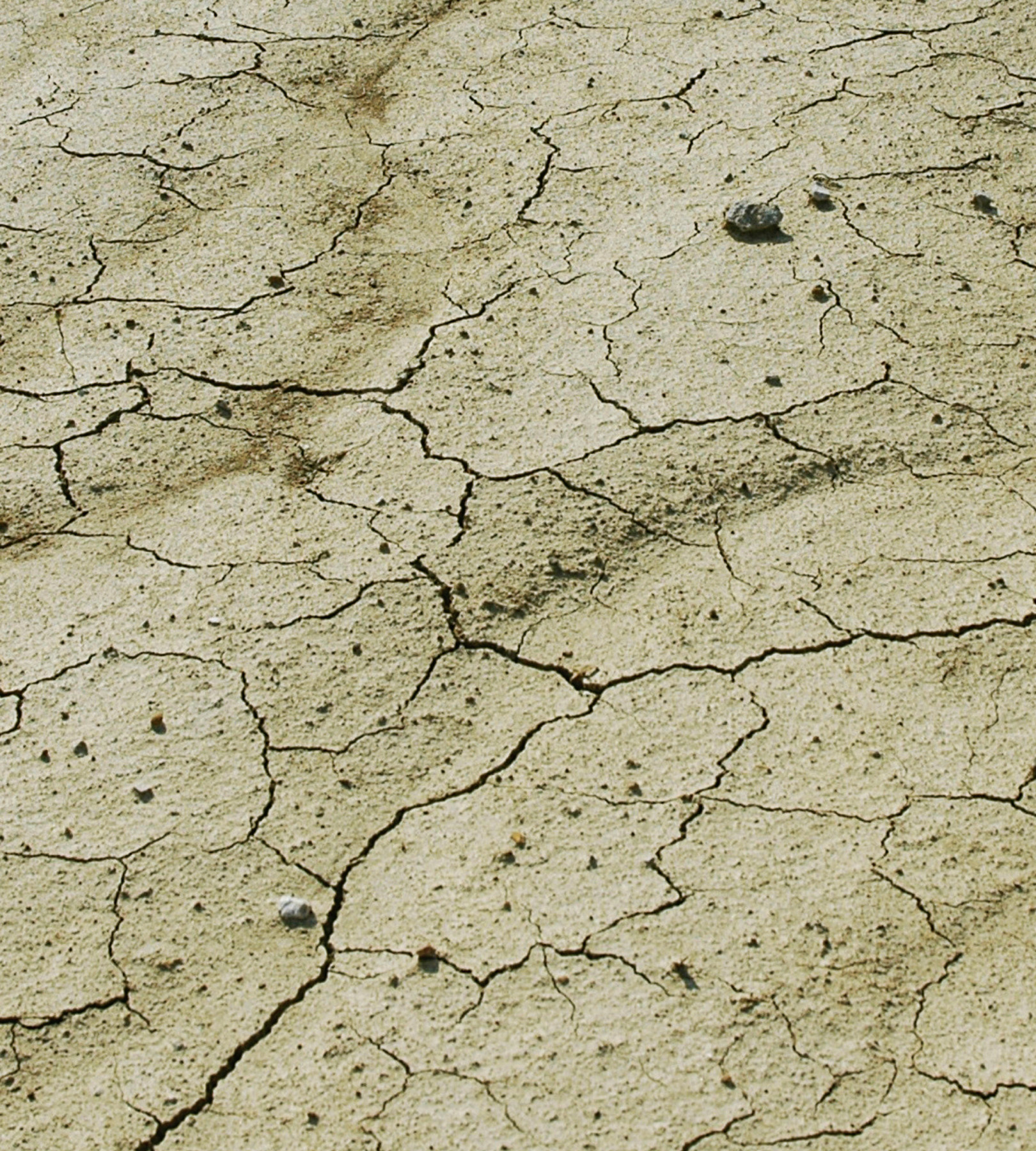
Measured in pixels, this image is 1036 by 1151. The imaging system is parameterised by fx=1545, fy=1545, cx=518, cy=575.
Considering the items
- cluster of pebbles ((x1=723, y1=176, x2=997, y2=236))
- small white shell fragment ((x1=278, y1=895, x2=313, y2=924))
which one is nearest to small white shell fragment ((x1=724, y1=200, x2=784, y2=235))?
cluster of pebbles ((x1=723, y1=176, x2=997, y2=236))

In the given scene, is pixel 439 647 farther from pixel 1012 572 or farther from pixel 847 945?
pixel 1012 572

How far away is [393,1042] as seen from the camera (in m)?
2.93

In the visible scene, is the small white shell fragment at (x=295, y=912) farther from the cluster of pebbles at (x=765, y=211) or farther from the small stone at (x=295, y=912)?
the cluster of pebbles at (x=765, y=211)

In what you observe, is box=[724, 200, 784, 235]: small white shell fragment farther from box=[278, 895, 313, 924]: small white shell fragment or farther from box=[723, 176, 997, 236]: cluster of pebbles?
box=[278, 895, 313, 924]: small white shell fragment

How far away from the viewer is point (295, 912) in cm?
314

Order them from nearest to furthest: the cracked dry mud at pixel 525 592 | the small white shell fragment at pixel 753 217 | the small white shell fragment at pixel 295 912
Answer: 1. the cracked dry mud at pixel 525 592
2. the small white shell fragment at pixel 295 912
3. the small white shell fragment at pixel 753 217

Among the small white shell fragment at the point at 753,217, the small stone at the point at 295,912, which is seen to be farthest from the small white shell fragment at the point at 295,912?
the small white shell fragment at the point at 753,217

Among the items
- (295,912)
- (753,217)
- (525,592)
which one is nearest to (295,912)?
(295,912)

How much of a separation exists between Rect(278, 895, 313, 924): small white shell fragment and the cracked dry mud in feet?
0.09

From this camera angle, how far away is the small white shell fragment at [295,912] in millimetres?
3141

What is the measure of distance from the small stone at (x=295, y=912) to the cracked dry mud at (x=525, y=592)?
3 centimetres

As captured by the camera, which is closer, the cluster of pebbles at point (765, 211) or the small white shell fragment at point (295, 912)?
the small white shell fragment at point (295, 912)

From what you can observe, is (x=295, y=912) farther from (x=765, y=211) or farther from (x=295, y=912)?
(x=765, y=211)

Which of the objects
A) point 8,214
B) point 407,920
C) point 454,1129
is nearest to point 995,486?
point 407,920
